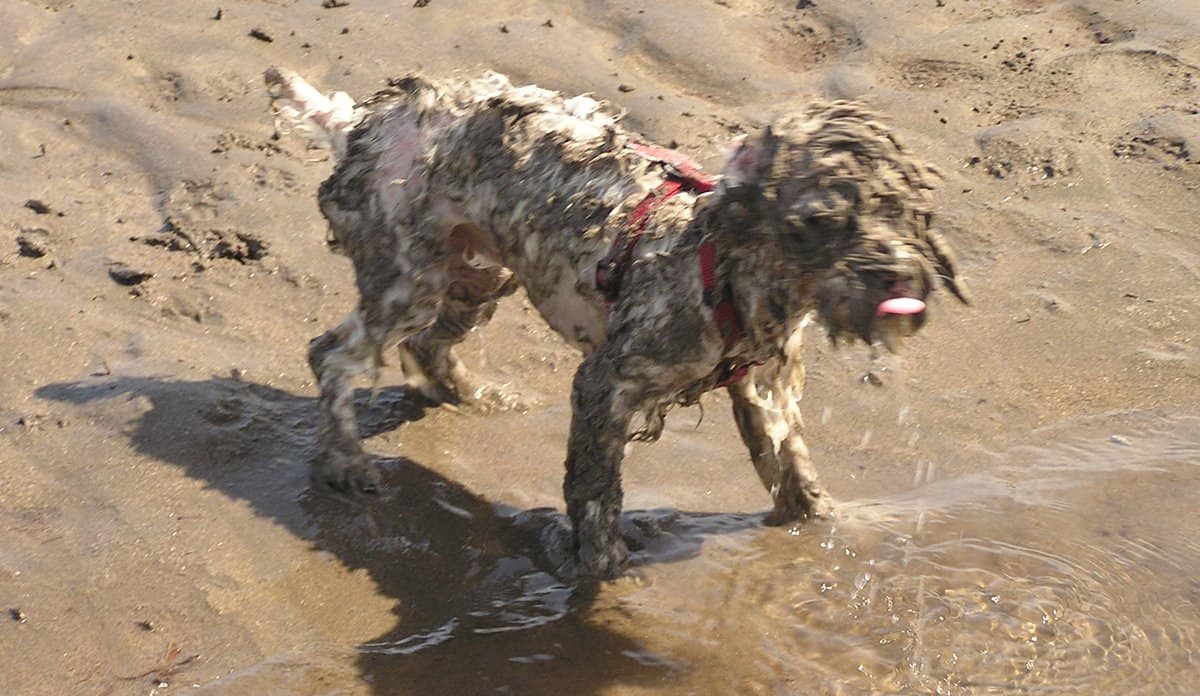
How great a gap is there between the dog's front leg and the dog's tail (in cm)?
165

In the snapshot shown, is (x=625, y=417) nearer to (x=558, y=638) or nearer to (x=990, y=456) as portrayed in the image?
(x=558, y=638)

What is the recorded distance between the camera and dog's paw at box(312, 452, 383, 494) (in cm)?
551

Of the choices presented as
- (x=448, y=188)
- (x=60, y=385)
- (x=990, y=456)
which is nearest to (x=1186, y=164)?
(x=990, y=456)

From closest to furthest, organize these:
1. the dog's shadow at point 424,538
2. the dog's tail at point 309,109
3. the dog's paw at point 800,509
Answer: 1. the dog's shadow at point 424,538
2. the dog's paw at point 800,509
3. the dog's tail at point 309,109

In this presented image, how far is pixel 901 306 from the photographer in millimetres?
3779

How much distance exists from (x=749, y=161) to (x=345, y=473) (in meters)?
2.30

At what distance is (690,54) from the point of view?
9.09 m

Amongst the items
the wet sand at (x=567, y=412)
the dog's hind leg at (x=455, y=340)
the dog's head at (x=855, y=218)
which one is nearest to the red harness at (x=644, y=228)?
the dog's head at (x=855, y=218)

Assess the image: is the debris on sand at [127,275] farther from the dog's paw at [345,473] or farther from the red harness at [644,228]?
the red harness at [644,228]

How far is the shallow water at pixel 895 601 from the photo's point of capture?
4617 millimetres

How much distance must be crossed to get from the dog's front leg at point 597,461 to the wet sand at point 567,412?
17cm

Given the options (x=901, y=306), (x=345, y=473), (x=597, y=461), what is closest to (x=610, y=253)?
(x=597, y=461)

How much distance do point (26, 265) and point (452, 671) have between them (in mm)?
3466

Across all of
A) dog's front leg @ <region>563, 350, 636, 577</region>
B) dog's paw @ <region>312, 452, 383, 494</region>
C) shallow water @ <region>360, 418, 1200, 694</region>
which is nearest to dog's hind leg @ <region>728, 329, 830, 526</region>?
shallow water @ <region>360, 418, 1200, 694</region>
